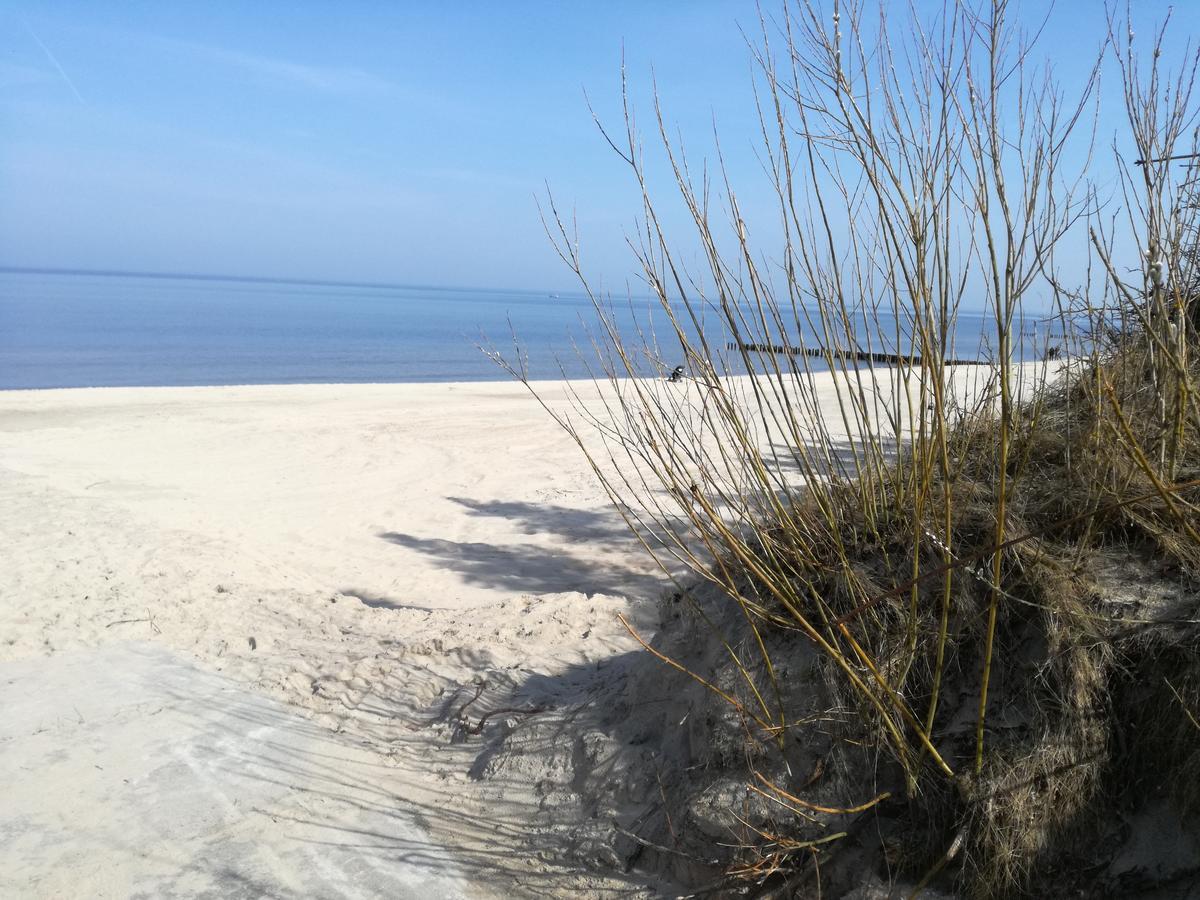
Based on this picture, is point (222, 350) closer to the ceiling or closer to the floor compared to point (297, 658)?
closer to the ceiling

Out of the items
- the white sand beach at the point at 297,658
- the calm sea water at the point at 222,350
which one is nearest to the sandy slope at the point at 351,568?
the white sand beach at the point at 297,658

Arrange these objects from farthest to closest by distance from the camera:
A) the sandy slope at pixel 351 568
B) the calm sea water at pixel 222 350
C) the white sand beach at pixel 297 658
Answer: the calm sea water at pixel 222 350, the sandy slope at pixel 351 568, the white sand beach at pixel 297 658

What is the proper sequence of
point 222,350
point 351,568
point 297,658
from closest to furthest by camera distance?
point 297,658 < point 351,568 < point 222,350

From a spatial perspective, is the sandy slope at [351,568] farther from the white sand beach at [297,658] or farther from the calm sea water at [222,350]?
the calm sea water at [222,350]

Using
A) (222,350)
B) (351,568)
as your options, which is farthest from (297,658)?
(222,350)

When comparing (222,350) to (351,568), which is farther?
(222,350)

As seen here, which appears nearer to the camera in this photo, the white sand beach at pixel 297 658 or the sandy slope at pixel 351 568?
the white sand beach at pixel 297 658

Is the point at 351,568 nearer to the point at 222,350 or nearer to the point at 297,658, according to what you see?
the point at 297,658

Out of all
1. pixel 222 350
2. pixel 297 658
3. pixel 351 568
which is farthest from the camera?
pixel 222 350

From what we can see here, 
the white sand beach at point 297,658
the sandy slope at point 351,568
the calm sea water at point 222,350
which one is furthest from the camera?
the calm sea water at point 222,350

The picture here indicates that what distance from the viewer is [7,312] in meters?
45.0

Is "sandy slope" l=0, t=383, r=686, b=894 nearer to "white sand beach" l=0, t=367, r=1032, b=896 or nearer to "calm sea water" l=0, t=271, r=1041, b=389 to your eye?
"white sand beach" l=0, t=367, r=1032, b=896

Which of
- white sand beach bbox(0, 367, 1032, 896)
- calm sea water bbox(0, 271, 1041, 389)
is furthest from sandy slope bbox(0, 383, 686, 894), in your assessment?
calm sea water bbox(0, 271, 1041, 389)

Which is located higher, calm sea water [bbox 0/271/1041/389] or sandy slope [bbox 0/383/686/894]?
calm sea water [bbox 0/271/1041/389]
